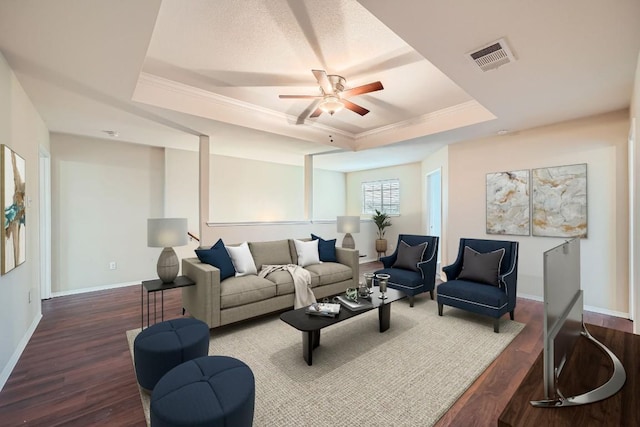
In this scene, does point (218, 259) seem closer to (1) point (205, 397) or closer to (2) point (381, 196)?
(1) point (205, 397)

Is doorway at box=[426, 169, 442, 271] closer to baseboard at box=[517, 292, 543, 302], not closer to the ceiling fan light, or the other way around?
baseboard at box=[517, 292, 543, 302]

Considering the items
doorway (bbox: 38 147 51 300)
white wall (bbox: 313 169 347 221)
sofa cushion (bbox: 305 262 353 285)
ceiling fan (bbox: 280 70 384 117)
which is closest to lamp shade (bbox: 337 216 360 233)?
sofa cushion (bbox: 305 262 353 285)

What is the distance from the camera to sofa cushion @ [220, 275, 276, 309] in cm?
300

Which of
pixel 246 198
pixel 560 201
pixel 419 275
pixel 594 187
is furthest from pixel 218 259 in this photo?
pixel 594 187

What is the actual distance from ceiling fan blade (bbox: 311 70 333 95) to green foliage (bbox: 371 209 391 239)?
443 centimetres

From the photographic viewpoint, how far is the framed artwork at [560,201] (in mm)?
3680

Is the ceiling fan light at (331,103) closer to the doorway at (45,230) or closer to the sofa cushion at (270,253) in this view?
the sofa cushion at (270,253)

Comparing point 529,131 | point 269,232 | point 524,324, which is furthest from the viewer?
point 269,232

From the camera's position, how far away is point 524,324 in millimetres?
3201

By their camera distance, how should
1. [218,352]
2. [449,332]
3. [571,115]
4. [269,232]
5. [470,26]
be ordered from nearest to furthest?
[470,26]
[218,352]
[449,332]
[571,115]
[269,232]

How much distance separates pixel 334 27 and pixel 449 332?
315cm

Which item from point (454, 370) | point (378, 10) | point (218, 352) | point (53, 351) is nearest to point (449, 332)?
point (454, 370)

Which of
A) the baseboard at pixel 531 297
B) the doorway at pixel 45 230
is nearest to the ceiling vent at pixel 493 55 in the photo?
the baseboard at pixel 531 297

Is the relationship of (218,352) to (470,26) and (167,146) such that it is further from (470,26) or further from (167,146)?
(167,146)
